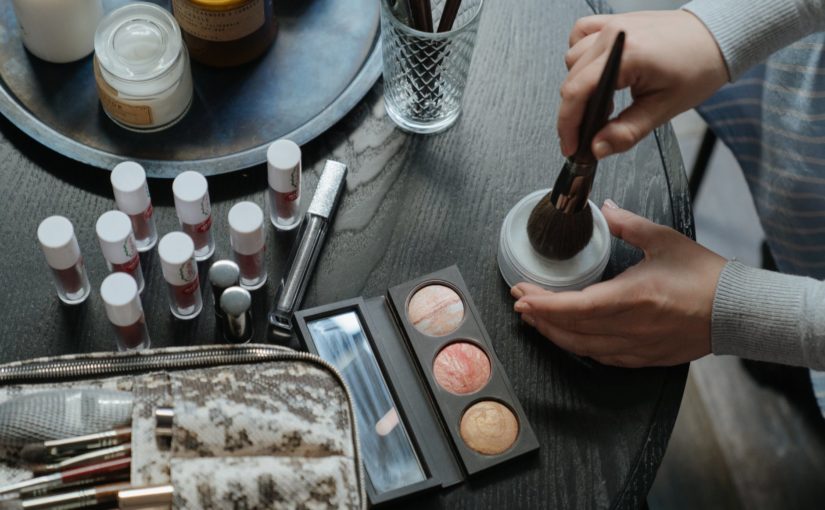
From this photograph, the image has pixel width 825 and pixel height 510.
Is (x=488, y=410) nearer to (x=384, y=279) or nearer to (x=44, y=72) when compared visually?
(x=384, y=279)

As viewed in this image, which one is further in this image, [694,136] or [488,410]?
[694,136]

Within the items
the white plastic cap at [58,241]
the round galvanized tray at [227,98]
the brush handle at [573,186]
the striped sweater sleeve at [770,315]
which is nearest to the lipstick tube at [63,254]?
Result: the white plastic cap at [58,241]

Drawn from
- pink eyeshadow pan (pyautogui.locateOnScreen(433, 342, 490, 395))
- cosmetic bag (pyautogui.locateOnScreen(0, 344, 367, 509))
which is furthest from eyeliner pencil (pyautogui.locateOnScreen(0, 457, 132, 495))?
pink eyeshadow pan (pyautogui.locateOnScreen(433, 342, 490, 395))

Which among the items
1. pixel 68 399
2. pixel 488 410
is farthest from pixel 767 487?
pixel 68 399

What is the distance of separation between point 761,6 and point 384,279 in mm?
357

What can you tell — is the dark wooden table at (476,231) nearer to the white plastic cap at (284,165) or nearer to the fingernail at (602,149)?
the white plastic cap at (284,165)

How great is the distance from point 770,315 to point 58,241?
51cm

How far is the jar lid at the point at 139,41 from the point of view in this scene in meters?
0.73

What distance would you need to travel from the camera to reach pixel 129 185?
681 mm

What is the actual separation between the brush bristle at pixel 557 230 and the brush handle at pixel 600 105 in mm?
63

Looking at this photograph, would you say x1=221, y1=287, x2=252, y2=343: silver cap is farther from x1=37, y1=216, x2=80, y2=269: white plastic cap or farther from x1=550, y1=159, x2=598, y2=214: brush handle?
x1=550, y1=159, x2=598, y2=214: brush handle

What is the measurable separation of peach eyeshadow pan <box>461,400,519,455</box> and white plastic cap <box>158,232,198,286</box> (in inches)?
8.8

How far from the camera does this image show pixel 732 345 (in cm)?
72

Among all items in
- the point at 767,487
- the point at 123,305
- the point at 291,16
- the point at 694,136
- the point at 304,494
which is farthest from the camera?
the point at 694,136
